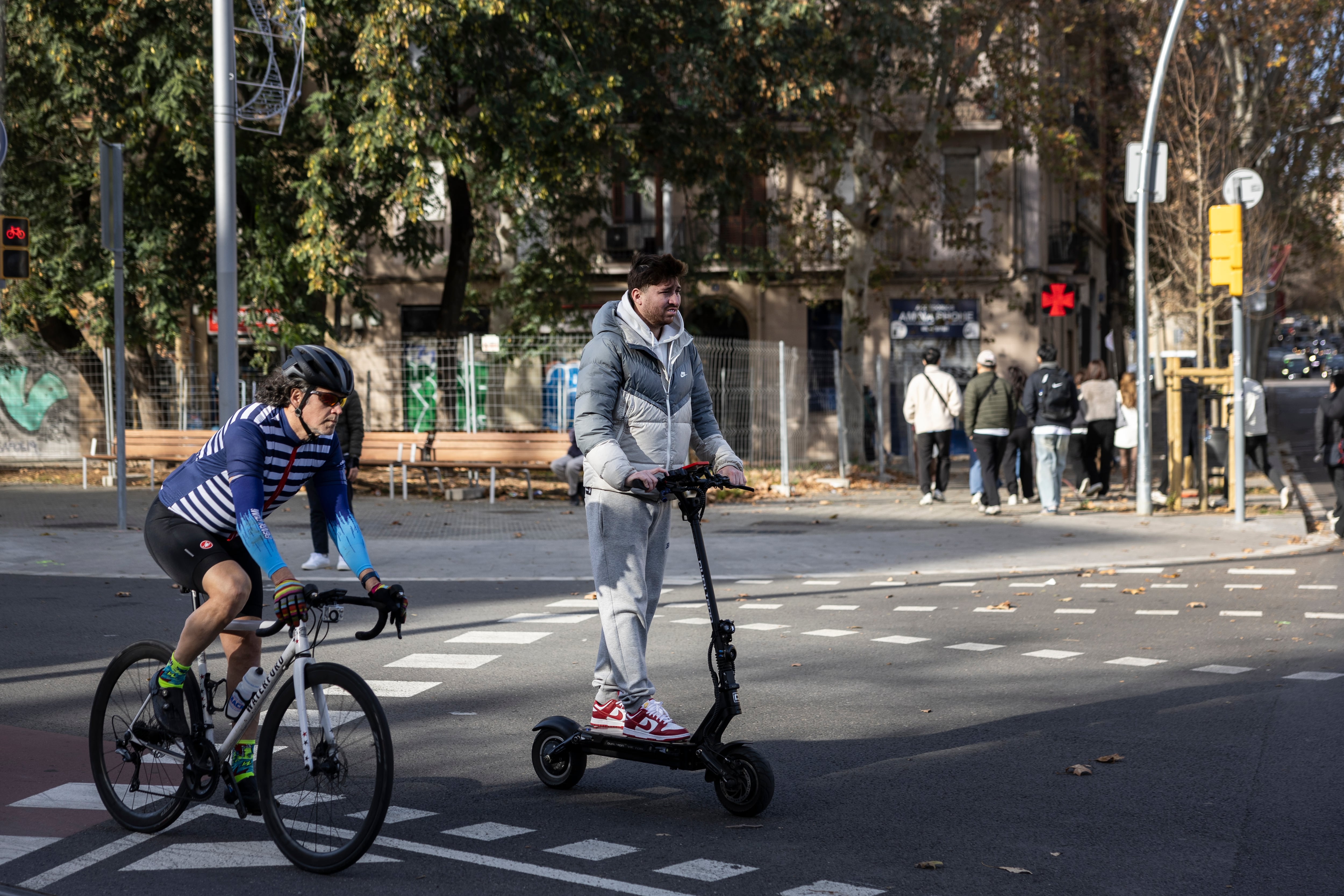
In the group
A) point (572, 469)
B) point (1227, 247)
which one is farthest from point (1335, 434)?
point (572, 469)

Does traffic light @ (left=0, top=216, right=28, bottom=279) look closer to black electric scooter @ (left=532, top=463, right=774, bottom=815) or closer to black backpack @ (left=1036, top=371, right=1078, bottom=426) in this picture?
black electric scooter @ (left=532, top=463, right=774, bottom=815)

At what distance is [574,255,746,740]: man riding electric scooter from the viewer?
531cm

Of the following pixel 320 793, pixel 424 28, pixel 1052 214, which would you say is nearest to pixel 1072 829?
pixel 320 793

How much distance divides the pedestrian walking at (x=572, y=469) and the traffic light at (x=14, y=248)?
23.2 ft

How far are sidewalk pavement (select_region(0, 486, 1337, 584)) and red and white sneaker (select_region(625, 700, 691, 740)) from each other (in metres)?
6.59

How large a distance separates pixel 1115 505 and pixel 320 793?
49.8 ft

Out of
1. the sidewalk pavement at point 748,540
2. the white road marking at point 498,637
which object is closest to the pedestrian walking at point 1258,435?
the sidewalk pavement at point 748,540

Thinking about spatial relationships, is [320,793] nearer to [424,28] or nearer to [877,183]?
[424,28]

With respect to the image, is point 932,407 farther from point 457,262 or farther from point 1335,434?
point 457,262

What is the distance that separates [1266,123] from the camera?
1207 inches

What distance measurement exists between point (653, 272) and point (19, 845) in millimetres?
2744

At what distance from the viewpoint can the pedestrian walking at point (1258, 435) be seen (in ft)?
58.4

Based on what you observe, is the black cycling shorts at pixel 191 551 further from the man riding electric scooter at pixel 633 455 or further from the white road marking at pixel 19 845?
the man riding electric scooter at pixel 633 455

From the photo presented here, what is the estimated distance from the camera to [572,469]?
18.2 meters
